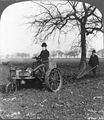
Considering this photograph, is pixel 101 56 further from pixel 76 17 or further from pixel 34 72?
pixel 34 72

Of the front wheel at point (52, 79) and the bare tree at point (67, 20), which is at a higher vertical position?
the bare tree at point (67, 20)

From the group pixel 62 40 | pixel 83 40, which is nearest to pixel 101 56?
pixel 83 40

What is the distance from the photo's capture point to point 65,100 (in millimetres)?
4348

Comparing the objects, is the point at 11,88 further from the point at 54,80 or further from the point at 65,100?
the point at 54,80

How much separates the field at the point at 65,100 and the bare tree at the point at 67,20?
0.41 metres

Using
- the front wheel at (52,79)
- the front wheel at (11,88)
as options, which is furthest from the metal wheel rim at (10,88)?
the front wheel at (52,79)

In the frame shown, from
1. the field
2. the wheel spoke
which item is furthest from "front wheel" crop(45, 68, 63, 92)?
the field

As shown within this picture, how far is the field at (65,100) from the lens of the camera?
12.8 ft

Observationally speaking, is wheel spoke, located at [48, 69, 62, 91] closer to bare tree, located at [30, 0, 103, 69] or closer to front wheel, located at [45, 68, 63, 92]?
front wheel, located at [45, 68, 63, 92]

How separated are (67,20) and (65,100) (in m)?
1.14

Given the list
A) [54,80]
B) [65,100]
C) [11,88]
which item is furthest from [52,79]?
[65,100]

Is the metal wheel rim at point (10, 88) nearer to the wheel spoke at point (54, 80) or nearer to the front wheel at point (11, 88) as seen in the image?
the front wheel at point (11, 88)

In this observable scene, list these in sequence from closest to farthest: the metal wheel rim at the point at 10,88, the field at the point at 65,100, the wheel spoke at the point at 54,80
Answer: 1. the field at the point at 65,100
2. the metal wheel rim at the point at 10,88
3. the wheel spoke at the point at 54,80

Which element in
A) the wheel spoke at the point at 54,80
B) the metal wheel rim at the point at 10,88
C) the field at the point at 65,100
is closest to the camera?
the field at the point at 65,100
